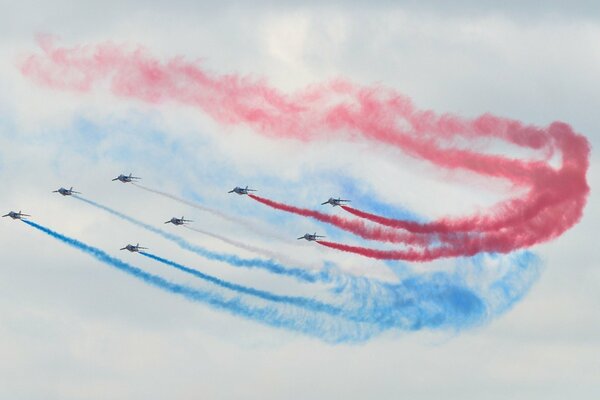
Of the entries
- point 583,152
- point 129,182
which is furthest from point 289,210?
point 583,152

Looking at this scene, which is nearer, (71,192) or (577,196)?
(577,196)

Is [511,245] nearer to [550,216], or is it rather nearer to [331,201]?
[550,216]

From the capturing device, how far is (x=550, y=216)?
131750 millimetres

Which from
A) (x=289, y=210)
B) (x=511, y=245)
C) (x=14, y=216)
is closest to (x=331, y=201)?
(x=289, y=210)

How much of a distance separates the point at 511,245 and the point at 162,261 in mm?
24981

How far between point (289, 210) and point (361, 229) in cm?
521

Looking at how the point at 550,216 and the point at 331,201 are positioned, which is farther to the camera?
the point at 331,201

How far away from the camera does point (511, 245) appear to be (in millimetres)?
133625

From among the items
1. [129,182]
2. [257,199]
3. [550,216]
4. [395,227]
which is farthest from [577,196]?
[129,182]

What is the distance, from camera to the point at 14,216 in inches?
5635

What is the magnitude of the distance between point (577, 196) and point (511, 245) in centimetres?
610

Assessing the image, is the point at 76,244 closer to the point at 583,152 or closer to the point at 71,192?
the point at 71,192

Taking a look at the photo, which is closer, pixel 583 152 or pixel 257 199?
pixel 583 152

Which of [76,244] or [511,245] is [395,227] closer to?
[511,245]
